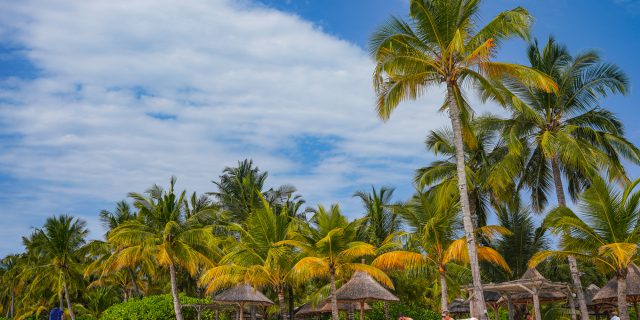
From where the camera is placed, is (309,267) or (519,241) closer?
(309,267)

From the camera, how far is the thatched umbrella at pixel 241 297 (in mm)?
25609

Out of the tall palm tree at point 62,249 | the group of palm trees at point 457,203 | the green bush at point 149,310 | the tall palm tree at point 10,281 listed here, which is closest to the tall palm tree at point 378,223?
the group of palm trees at point 457,203

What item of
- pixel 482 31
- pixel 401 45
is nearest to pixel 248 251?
pixel 401 45

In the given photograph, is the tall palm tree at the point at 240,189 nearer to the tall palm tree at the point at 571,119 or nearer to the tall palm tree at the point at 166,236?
the tall palm tree at the point at 166,236

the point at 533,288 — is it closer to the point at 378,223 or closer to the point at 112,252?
the point at 378,223

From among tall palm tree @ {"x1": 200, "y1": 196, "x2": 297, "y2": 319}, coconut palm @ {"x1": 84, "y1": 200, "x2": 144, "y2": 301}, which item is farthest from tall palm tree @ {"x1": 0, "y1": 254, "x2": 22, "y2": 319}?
tall palm tree @ {"x1": 200, "y1": 196, "x2": 297, "y2": 319}

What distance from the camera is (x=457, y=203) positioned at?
22031 millimetres

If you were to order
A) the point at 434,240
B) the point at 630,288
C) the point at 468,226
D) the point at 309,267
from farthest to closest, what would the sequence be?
the point at 309,267, the point at 434,240, the point at 630,288, the point at 468,226

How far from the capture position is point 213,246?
28328mm

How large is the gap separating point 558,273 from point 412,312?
9492 millimetres

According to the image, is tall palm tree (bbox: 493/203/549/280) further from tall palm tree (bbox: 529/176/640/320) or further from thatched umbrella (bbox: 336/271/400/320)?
tall palm tree (bbox: 529/176/640/320)

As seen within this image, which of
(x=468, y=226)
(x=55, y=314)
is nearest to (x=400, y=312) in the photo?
(x=468, y=226)

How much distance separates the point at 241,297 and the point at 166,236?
4.40 metres

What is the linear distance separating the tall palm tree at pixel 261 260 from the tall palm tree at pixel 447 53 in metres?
9.10
